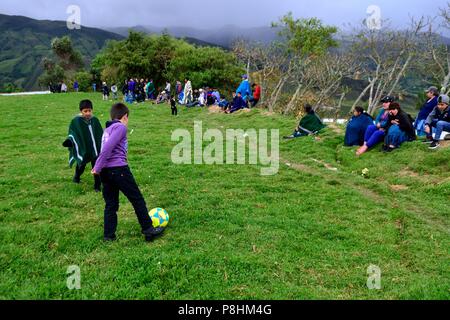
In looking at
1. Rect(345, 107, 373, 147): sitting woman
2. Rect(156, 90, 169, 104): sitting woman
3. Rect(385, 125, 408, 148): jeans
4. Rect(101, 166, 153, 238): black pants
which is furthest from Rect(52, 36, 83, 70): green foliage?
Rect(101, 166, 153, 238): black pants

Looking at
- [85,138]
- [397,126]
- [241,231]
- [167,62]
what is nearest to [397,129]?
[397,126]

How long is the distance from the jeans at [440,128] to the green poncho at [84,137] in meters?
10.1

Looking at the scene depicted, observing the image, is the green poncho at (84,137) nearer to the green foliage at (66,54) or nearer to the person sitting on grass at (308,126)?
the person sitting on grass at (308,126)

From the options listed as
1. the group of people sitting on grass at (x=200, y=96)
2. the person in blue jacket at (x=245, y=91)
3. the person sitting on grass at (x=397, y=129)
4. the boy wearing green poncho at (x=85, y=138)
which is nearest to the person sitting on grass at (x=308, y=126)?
the person sitting on grass at (x=397, y=129)

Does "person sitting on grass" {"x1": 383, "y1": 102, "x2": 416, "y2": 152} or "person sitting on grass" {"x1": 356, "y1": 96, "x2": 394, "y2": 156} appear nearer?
"person sitting on grass" {"x1": 383, "y1": 102, "x2": 416, "y2": 152}

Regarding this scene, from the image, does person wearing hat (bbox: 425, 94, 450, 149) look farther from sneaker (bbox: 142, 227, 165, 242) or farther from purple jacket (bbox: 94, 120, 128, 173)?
purple jacket (bbox: 94, 120, 128, 173)

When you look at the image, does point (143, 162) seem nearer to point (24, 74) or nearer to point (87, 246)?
point (87, 246)

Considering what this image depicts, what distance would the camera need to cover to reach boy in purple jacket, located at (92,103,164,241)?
6.09 meters

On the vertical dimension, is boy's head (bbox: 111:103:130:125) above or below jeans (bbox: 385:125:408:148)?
above

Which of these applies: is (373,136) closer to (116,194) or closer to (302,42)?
(116,194)

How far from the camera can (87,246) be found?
6.37 m

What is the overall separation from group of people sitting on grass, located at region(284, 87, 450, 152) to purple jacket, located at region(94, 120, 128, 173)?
366 inches

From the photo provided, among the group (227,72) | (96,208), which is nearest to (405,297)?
(96,208)

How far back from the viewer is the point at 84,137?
912cm
